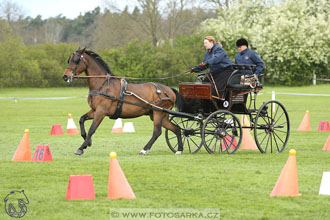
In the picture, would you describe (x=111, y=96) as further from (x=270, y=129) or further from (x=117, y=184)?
(x=117, y=184)

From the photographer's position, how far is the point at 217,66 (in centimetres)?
1229

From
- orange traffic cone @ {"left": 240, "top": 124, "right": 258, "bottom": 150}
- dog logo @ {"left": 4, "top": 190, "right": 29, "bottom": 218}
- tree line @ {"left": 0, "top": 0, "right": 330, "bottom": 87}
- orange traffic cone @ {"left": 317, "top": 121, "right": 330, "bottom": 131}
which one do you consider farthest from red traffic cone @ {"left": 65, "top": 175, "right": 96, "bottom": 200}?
tree line @ {"left": 0, "top": 0, "right": 330, "bottom": 87}

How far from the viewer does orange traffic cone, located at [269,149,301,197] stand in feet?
24.4

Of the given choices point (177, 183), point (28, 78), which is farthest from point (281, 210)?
point (28, 78)

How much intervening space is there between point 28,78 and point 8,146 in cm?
3635

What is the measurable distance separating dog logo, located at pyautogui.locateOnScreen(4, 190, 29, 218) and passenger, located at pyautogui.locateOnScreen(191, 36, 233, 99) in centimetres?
529

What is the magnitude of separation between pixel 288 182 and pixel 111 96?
17.2ft

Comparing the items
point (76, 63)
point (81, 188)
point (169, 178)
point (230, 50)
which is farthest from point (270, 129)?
A: point (230, 50)

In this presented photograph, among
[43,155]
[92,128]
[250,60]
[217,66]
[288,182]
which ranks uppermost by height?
[250,60]

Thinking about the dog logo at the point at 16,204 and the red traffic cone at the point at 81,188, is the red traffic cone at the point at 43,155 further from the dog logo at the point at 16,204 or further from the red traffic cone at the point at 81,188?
the red traffic cone at the point at 81,188

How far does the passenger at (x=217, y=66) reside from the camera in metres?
12.1

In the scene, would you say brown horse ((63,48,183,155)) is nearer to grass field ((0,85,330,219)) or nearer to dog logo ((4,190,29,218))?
grass field ((0,85,330,219))

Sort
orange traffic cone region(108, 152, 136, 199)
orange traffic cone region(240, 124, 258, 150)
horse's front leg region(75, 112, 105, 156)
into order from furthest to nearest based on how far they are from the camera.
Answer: orange traffic cone region(240, 124, 258, 150) < horse's front leg region(75, 112, 105, 156) < orange traffic cone region(108, 152, 136, 199)

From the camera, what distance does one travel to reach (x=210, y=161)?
1105 centimetres
